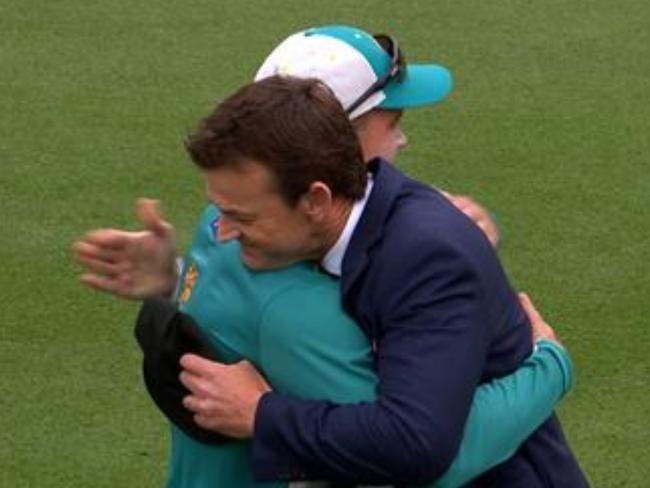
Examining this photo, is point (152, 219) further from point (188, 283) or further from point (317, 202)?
point (317, 202)

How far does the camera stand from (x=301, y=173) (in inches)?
91.6

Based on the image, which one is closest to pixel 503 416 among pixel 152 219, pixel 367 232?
pixel 367 232

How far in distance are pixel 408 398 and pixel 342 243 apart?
23 centimetres

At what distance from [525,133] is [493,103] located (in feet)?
1.12

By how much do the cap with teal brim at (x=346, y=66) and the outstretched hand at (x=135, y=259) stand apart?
0.88 ft

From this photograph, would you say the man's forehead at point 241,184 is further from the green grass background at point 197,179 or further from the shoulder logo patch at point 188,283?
the green grass background at point 197,179

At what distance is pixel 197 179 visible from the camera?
6492 millimetres

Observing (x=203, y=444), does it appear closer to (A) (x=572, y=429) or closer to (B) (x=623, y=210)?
(A) (x=572, y=429)

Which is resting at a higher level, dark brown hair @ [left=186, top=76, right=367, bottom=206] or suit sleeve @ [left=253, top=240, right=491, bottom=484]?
dark brown hair @ [left=186, top=76, right=367, bottom=206]

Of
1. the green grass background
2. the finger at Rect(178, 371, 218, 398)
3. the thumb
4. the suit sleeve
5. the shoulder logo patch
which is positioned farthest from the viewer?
the green grass background

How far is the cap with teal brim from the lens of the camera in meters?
2.80

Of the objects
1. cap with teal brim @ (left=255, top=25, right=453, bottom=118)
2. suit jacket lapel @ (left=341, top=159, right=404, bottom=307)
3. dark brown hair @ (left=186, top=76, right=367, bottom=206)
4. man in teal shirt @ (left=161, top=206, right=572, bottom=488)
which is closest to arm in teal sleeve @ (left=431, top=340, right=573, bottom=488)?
man in teal shirt @ (left=161, top=206, right=572, bottom=488)

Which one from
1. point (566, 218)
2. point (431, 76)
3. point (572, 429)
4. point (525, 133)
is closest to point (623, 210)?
point (566, 218)

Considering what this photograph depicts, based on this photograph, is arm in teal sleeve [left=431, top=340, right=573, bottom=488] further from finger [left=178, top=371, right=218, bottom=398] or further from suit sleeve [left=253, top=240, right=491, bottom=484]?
finger [left=178, top=371, right=218, bottom=398]
